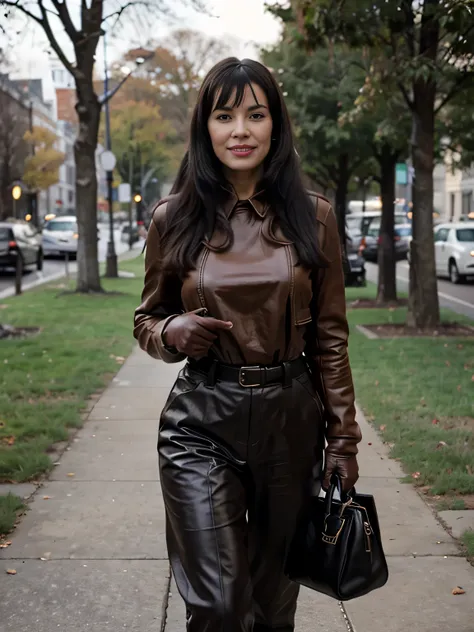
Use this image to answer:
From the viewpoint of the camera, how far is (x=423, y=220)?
44.2ft

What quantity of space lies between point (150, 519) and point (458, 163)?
15218 mm

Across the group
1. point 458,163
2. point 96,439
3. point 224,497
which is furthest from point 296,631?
point 458,163

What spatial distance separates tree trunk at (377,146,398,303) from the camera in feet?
60.6

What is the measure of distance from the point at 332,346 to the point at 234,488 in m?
0.53

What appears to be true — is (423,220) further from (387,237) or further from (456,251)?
(456,251)

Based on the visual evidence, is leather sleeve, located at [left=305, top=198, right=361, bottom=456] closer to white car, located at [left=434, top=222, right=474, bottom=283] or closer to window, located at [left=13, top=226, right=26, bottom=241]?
white car, located at [left=434, top=222, right=474, bottom=283]

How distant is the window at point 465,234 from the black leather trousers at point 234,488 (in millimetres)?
24678

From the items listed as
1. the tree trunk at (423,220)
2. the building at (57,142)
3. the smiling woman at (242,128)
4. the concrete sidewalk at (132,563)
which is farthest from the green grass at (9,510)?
the building at (57,142)

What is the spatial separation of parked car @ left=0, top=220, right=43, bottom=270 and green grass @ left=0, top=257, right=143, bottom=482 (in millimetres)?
7703

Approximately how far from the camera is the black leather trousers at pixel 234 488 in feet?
8.04

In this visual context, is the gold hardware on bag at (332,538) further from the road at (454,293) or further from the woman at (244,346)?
the road at (454,293)

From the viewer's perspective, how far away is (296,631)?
145 inches

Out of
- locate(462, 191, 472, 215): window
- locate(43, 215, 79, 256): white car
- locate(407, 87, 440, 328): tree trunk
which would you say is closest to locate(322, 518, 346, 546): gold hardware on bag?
locate(407, 87, 440, 328): tree trunk

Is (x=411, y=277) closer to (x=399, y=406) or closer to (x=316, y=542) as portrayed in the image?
(x=399, y=406)
